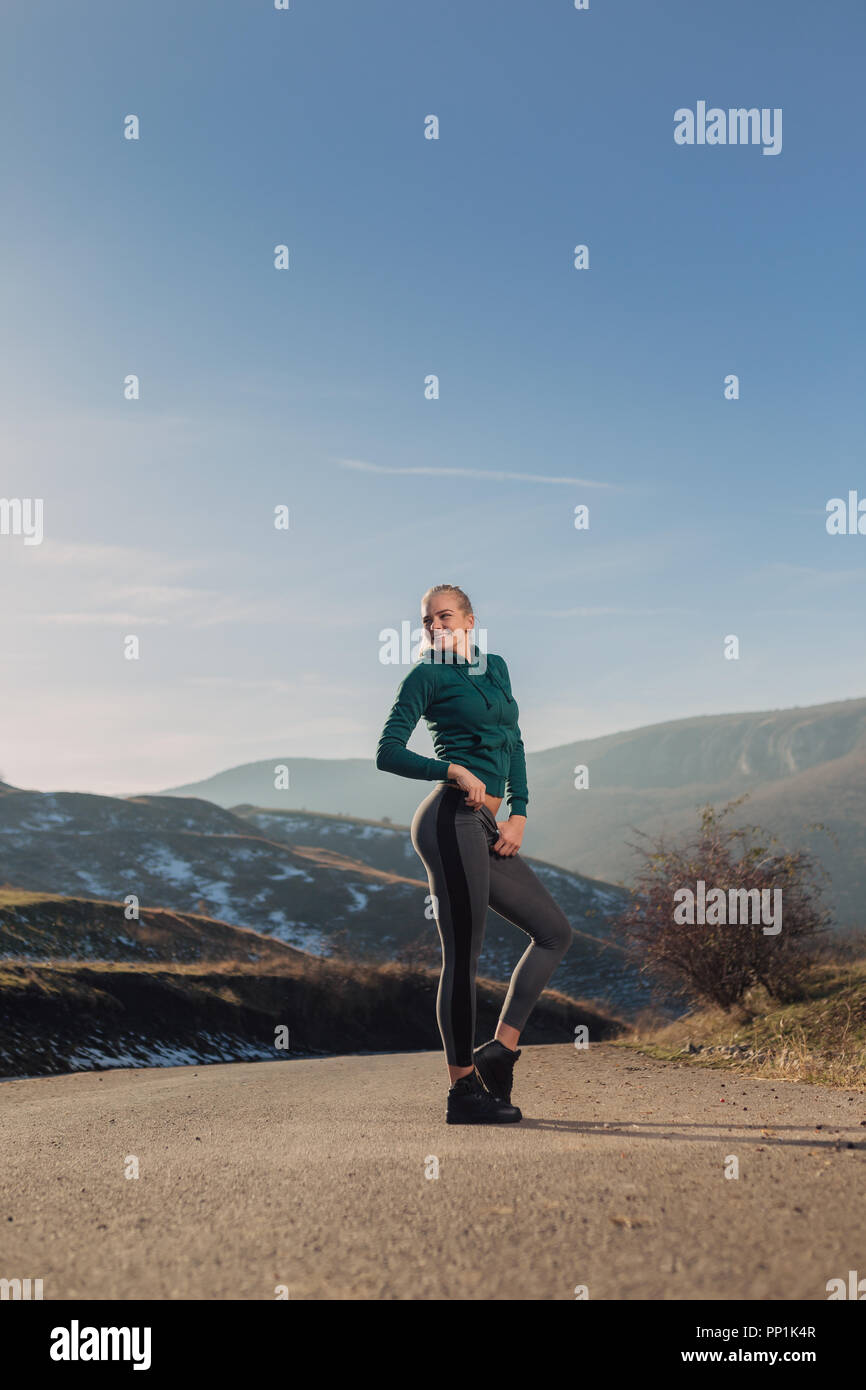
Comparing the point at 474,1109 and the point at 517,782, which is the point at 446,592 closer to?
the point at 517,782

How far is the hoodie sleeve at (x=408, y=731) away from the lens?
5.01m

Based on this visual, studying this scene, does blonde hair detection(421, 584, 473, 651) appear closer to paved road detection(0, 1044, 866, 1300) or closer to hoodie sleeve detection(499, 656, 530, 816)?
hoodie sleeve detection(499, 656, 530, 816)

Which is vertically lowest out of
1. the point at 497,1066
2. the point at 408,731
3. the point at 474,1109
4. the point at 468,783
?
the point at 474,1109

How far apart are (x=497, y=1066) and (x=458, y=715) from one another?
6.00 feet

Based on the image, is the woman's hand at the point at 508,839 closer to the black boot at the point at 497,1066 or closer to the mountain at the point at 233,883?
the black boot at the point at 497,1066

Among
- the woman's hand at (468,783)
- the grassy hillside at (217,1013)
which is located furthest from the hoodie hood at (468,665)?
the grassy hillside at (217,1013)

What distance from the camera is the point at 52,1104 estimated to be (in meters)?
7.43

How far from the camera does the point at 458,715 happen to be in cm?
534

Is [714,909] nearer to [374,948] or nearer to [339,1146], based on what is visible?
[339,1146]

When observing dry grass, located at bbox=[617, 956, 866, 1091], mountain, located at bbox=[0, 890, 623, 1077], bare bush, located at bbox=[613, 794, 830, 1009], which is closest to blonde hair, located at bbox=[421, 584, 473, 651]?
dry grass, located at bbox=[617, 956, 866, 1091]

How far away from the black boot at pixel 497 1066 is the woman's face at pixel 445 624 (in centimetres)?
208

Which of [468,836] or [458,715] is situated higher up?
[458,715]

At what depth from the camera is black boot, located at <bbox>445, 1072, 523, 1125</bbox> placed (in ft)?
15.7

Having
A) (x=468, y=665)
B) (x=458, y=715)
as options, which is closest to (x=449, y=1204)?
(x=458, y=715)
